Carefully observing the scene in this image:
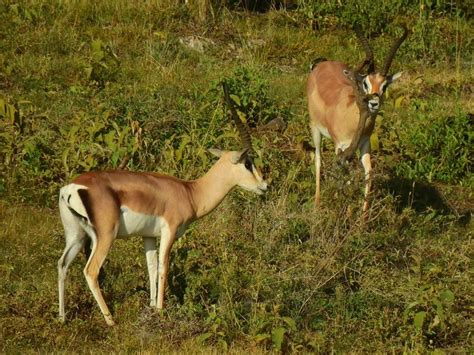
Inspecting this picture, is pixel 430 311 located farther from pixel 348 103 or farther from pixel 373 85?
pixel 348 103

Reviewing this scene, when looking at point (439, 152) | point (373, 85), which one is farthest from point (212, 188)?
point (439, 152)

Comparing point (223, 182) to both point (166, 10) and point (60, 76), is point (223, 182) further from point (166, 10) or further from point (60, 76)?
point (166, 10)

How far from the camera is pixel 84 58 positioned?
12.6 meters

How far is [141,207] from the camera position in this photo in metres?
7.54

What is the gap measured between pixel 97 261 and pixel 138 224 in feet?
1.19

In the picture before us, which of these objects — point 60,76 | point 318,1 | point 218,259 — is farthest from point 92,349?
point 318,1

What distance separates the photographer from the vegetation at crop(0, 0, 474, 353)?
7531 millimetres

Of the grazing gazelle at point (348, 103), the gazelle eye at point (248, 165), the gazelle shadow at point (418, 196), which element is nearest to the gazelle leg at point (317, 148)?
the grazing gazelle at point (348, 103)

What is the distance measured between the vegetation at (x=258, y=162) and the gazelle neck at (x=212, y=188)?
461mm

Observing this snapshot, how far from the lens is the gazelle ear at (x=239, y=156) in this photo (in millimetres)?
7934

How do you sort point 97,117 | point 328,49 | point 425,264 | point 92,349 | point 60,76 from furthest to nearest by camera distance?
point 328,49, point 60,76, point 97,117, point 425,264, point 92,349

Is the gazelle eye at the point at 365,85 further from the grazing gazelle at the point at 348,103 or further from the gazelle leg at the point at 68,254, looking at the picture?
the gazelle leg at the point at 68,254

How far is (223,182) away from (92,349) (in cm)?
148

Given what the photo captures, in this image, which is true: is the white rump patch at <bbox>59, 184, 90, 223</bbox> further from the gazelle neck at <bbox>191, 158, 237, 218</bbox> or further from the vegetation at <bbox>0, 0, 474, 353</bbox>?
the gazelle neck at <bbox>191, 158, 237, 218</bbox>
